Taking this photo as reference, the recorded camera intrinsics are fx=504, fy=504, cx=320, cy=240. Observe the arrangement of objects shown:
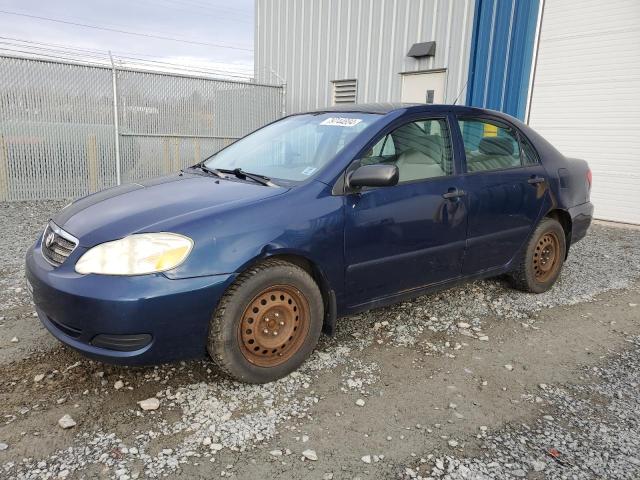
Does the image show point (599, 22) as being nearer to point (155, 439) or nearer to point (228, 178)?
point (228, 178)

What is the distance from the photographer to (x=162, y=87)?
10023mm

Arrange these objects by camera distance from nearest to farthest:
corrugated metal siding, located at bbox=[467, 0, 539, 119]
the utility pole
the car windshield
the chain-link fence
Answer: the car windshield < the chain-link fence < corrugated metal siding, located at bbox=[467, 0, 539, 119] < the utility pole

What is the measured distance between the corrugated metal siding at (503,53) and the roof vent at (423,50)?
849mm

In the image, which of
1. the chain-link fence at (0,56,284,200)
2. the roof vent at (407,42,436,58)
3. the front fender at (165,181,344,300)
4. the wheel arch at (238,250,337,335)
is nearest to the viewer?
the front fender at (165,181,344,300)

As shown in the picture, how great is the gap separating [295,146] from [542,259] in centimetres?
252

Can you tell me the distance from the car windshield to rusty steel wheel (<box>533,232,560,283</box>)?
208cm

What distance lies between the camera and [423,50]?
32.2 ft

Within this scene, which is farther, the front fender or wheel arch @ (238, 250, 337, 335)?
wheel arch @ (238, 250, 337, 335)

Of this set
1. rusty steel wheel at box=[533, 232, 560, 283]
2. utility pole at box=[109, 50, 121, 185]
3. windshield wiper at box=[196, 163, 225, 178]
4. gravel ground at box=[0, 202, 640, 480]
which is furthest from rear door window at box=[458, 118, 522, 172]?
utility pole at box=[109, 50, 121, 185]

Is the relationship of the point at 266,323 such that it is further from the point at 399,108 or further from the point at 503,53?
the point at 503,53

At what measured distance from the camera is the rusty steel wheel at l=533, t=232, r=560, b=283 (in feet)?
14.7

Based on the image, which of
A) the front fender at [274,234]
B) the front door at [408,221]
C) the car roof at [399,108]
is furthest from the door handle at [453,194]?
the front fender at [274,234]

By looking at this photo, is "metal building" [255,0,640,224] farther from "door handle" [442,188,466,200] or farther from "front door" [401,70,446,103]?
"door handle" [442,188,466,200]

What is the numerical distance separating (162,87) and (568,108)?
754cm
